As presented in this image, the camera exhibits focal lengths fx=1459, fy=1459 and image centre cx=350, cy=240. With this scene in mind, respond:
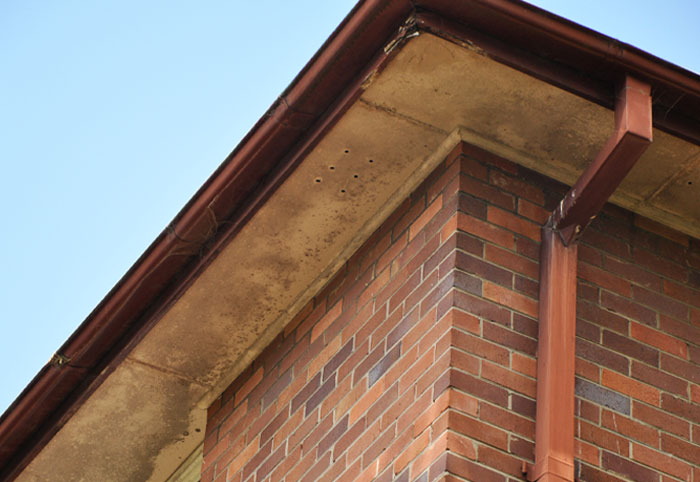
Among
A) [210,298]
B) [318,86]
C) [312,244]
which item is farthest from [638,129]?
[210,298]

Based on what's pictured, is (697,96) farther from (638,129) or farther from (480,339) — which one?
(480,339)

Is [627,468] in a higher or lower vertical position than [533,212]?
lower

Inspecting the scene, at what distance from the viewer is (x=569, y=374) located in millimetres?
4785

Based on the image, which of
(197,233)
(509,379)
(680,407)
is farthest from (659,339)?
(197,233)

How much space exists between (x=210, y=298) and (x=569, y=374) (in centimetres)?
181

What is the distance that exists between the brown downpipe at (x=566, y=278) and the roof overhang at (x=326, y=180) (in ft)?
0.68

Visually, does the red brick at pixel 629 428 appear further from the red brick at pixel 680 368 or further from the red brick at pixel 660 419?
the red brick at pixel 680 368

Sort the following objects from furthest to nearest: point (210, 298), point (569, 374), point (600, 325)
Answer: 1. point (210, 298)
2. point (600, 325)
3. point (569, 374)

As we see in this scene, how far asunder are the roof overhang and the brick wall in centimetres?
14

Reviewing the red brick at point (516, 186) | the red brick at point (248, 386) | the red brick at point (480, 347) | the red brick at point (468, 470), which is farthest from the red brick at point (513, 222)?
the red brick at point (248, 386)

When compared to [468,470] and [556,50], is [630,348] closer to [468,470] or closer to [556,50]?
[468,470]

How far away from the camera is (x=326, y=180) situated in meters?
5.56

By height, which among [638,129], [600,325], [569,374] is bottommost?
[569,374]

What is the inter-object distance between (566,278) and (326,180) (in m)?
1.06
